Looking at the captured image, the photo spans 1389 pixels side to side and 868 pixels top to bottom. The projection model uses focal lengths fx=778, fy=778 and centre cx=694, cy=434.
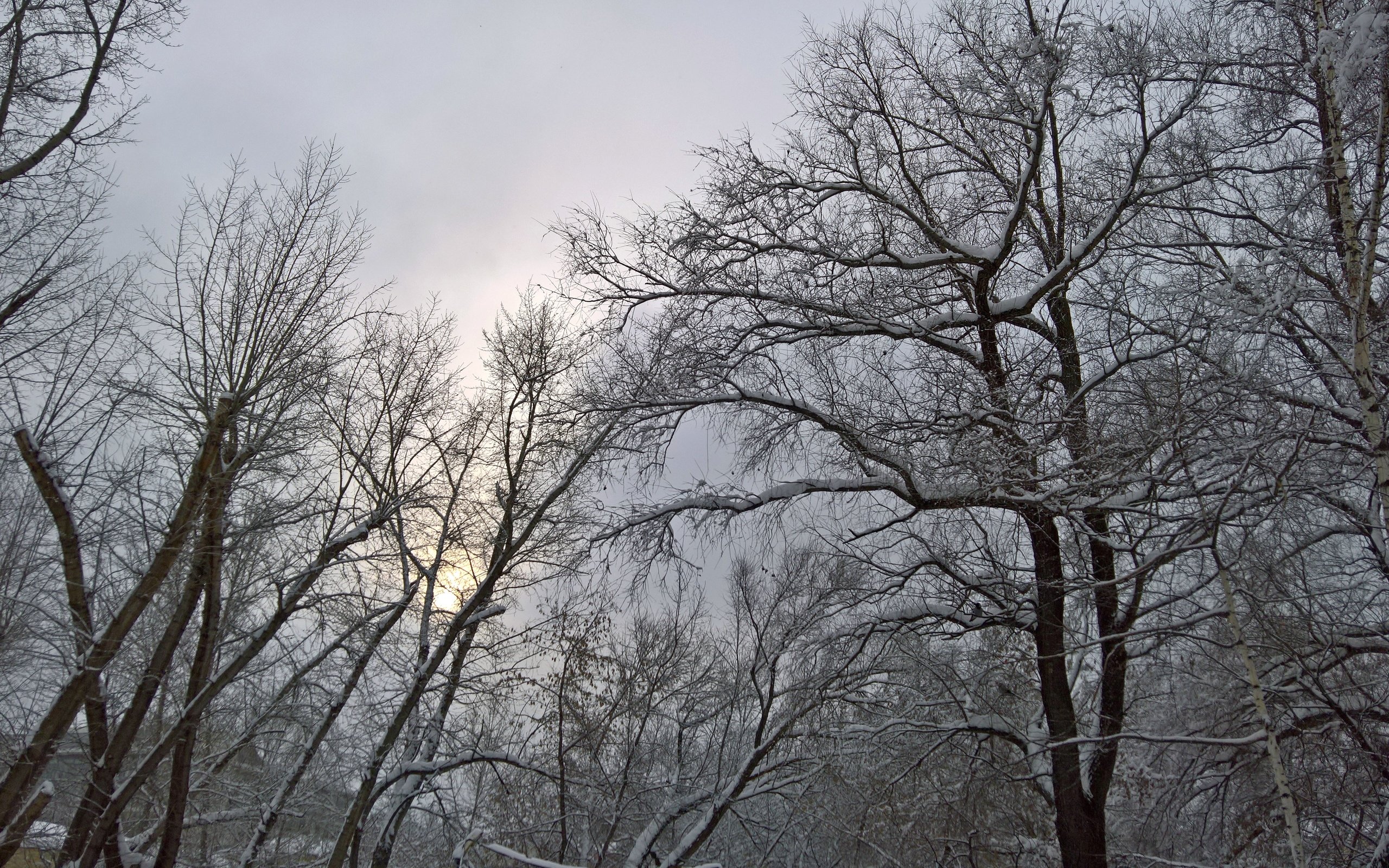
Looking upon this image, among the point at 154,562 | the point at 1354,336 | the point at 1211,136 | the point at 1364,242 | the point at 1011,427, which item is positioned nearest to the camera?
the point at 1354,336

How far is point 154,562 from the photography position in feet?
23.0

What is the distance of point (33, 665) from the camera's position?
9234mm

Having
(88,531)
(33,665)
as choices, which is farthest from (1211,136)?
(33,665)

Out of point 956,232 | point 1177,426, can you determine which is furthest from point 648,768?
point 1177,426

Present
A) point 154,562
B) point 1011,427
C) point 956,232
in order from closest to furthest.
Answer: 1. point 1011,427
2. point 154,562
3. point 956,232

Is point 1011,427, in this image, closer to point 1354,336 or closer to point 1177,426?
point 1177,426

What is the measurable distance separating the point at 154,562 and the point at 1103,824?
30.5 ft

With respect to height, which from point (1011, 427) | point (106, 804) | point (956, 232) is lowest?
point (106, 804)

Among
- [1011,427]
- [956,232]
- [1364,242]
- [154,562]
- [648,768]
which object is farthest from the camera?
[648,768]

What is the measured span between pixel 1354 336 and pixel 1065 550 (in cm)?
345

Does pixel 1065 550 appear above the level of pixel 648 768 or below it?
above

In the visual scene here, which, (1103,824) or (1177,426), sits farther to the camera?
(1103,824)

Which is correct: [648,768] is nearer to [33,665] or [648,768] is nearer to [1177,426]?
[33,665]

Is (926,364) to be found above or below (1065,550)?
above
